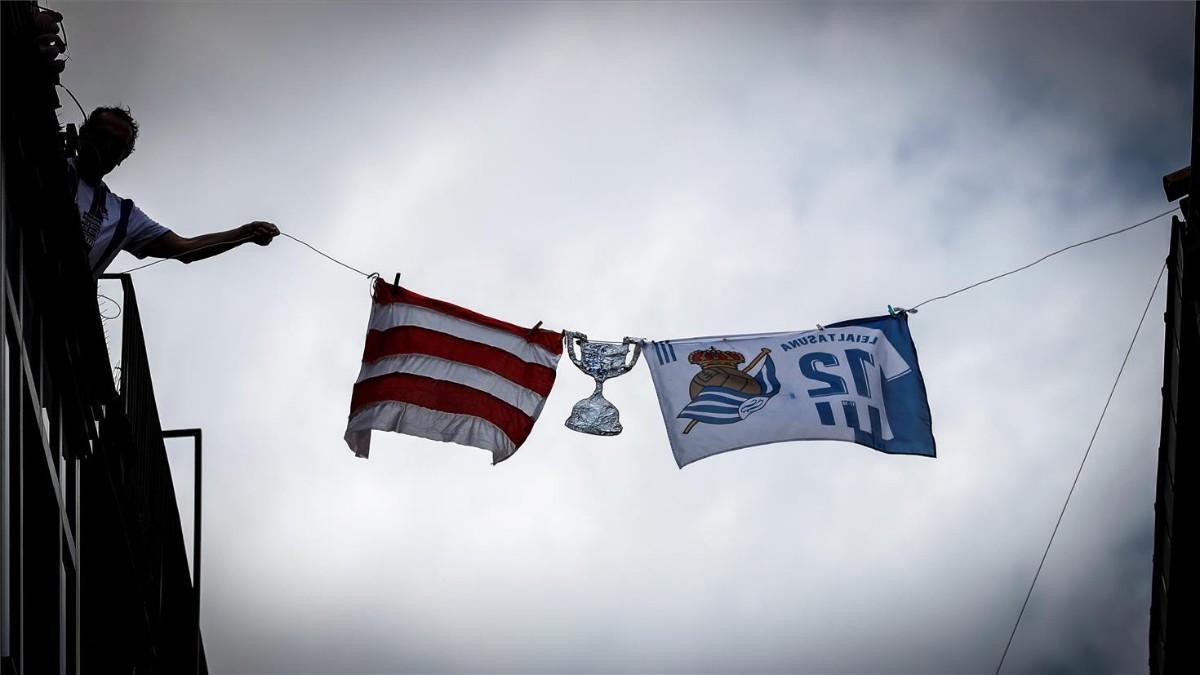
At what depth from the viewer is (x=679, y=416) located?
48.3ft

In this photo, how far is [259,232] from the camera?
1181cm

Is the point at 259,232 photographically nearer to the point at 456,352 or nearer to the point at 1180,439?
the point at 456,352

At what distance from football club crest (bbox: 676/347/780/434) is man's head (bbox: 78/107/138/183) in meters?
6.48

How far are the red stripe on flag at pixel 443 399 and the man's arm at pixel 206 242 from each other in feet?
8.65

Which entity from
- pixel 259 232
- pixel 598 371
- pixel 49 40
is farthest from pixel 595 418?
pixel 49 40

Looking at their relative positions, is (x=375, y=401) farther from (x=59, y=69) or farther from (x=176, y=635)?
(x=59, y=69)

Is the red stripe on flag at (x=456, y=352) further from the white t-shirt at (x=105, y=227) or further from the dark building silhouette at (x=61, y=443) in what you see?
the white t-shirt at (x=105, y=227)

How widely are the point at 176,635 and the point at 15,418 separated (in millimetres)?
5021

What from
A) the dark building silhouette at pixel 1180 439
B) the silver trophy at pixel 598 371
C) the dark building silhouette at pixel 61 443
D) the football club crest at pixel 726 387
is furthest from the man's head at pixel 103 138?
the dark building silhouette at pixel 1180 439

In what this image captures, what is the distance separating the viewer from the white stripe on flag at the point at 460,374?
1434 cm

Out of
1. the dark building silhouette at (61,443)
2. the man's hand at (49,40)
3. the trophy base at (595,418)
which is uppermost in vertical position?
the man's hand at (49,40)

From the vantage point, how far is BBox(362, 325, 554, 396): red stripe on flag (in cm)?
1441

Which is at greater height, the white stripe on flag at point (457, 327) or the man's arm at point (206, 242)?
the white stripe on flag at point (457, 327)

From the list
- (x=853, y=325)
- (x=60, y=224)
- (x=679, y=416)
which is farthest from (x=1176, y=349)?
(x=60, y=224)
